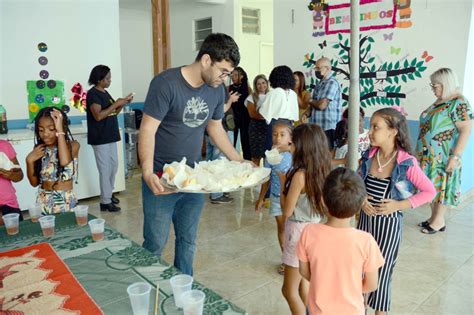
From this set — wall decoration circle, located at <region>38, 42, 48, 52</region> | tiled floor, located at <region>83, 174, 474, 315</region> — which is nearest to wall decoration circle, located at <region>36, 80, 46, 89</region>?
wall decoration circle, located at <region>38, 42, 48, 52</region>

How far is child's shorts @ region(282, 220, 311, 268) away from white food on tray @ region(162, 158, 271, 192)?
1.16 ft

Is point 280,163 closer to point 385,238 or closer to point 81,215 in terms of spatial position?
point 385,238

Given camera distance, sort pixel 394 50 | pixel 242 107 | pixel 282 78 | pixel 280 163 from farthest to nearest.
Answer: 1. pixel 242 107
2. pixel 394 50
3. pixel 282 78
4. pixel 280 163

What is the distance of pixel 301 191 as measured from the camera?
1.92m

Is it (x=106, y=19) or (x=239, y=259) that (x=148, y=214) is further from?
(x=106, y=19)

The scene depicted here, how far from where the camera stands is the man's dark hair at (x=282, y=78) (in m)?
3.86

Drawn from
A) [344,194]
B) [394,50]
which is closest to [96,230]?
[344,194]

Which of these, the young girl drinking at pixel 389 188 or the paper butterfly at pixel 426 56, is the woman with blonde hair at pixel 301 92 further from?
the young girl drinking at pixel 389 188

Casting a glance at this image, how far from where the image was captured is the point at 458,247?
3.29m

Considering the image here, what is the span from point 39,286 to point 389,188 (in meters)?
1.54

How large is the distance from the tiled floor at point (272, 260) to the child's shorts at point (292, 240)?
0.52 meters

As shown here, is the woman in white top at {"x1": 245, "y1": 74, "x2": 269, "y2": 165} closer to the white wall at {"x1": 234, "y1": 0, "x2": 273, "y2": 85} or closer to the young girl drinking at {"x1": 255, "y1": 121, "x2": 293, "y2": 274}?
the young girl drinking at {"x1": 255, "y1": 121, "x2": 293, "y2": 274}

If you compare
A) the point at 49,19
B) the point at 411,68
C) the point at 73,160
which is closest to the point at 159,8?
the point at 49,19

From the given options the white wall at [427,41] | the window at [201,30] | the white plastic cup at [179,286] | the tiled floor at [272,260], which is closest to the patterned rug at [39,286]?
the white plastic cup at [179,286]
